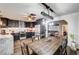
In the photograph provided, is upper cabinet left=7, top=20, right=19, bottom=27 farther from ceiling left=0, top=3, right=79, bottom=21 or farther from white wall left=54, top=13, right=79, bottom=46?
white wall left=54, top=13, right=79, bottom=46

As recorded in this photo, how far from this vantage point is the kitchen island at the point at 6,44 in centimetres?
214

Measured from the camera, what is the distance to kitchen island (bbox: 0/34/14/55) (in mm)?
2145

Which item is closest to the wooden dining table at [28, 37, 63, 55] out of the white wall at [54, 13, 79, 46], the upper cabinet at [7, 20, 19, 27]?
the white wall at [54, 13, 79, 46]

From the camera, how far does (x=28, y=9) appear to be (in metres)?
2.16

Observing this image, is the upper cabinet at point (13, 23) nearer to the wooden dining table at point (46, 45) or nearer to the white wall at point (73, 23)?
the wooden dining table at point (46, 45)

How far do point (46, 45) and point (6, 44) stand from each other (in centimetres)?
57

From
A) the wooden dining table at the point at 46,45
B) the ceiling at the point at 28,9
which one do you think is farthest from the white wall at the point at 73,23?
the wooden dining table at the point at 46,45

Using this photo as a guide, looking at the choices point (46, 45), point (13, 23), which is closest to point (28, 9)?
point (13, 23)

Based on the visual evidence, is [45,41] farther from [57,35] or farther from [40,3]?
[40,3]

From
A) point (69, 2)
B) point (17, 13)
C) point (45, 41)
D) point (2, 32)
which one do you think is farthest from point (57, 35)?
point (2, 32)

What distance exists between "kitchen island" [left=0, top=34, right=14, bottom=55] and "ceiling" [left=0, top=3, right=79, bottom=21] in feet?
0.98

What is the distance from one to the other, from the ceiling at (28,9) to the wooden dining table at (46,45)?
1.19 feet

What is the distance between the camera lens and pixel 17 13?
7.06ft
